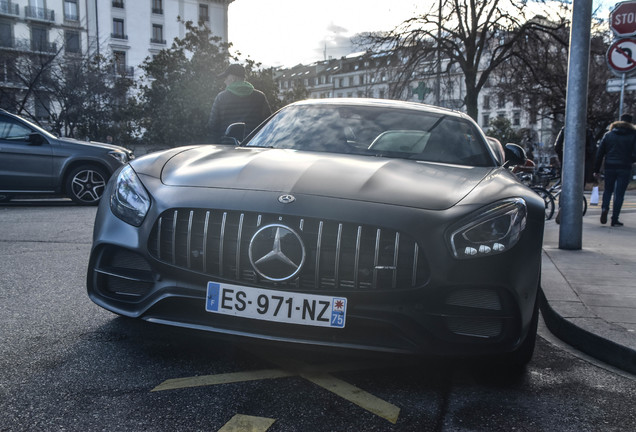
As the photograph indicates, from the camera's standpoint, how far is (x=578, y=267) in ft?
19.1

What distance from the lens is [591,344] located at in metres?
3.61

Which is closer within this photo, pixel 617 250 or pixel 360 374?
pixel 360 374

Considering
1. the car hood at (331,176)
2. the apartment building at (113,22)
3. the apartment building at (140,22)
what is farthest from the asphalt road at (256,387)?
the apartment building at (140,22)

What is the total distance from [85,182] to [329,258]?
9.10 m

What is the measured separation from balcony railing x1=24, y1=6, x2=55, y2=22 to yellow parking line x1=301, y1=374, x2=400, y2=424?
6083 centimetres

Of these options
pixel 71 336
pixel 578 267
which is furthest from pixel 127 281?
pixel 578 267

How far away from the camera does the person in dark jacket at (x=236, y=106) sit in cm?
755

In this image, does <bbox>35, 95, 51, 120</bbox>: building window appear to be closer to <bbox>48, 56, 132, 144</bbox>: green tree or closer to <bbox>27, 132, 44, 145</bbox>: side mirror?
<bbox>48, 56, 132, 144</bbox>: green tree

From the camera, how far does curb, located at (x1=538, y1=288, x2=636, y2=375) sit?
336 centimetres

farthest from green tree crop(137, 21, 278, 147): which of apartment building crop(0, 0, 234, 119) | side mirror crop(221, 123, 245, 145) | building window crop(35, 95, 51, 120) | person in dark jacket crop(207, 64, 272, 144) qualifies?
side mirror crop(221, 123, 245, 145)

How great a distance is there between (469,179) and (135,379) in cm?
186

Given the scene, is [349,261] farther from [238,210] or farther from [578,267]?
[578,267]

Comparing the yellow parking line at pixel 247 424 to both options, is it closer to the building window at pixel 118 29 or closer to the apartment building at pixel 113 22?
the apartment building at pixel 113 22

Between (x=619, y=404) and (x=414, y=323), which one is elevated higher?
(x=414, y=323)
